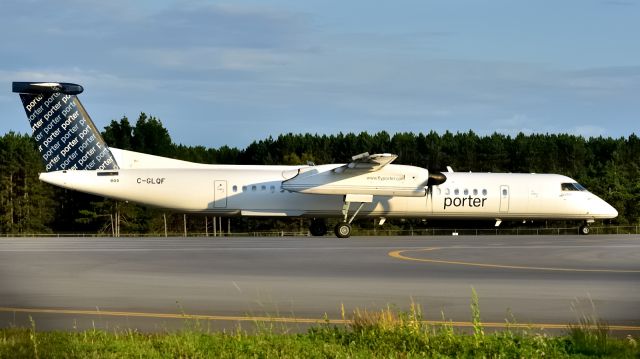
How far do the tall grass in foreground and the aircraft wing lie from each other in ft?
99.7

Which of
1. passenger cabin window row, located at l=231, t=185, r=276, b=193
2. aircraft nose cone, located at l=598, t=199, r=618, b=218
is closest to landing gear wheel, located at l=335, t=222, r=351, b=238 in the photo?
passenger cabin window row, located at l=231, t=185, r=276, b=193

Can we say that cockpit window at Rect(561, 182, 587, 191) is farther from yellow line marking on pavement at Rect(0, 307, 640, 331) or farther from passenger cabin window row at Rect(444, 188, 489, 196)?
yellow line marking on pavement at Rect(0, 307, 640, 331)

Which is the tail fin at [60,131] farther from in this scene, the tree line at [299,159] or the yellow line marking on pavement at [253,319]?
the tree line at [299,159]

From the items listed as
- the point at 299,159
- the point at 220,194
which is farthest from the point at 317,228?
the point at 299,159

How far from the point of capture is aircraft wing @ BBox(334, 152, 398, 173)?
41.0 m

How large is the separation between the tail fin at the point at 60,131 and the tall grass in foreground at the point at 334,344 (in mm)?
32532

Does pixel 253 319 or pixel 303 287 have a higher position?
pixel 253 319

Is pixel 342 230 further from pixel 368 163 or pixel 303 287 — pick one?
pixel 303 287

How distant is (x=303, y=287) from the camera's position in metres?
16.8

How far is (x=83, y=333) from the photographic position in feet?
34.9

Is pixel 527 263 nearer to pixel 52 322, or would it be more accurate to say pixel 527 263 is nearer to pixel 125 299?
pixel 125 299

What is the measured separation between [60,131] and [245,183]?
8.96m

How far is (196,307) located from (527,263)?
1206 cm

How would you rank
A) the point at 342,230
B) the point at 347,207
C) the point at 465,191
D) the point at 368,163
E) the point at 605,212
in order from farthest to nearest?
the point at 605,212 < the point at 465,191 < the point at 347,207 < the point at 342,230 < the point at 368,163
